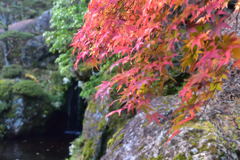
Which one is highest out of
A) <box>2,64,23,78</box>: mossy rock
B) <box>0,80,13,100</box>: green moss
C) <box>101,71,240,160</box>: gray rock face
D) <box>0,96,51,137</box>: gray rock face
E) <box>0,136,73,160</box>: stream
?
<box>101,71,240,160</box>: gray rock face

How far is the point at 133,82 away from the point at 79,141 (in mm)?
4604

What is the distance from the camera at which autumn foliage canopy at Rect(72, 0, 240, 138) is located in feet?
4.22

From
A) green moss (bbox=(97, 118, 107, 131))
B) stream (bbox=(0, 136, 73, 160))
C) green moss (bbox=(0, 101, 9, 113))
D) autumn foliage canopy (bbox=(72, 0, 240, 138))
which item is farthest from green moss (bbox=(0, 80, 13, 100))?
autumn foliage canopy (bbox=(72, 0, 240, 138))

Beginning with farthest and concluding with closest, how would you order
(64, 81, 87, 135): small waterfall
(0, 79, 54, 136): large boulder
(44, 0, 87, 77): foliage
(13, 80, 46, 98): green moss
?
(64, 81, 87, 135): small waterfall
(13, 80, 46, 98): green moss
(0, 79, 54, 136): large boulder
(44, 0, 87, 77): foliage

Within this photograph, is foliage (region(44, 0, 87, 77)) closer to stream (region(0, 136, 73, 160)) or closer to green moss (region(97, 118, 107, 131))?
green moss (region(97, 118, 107, 131))

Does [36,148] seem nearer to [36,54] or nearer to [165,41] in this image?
[36,54]

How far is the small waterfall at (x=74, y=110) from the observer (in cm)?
1216

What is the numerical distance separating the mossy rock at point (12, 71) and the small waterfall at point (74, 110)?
332 centimetres

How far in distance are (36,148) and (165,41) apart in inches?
348

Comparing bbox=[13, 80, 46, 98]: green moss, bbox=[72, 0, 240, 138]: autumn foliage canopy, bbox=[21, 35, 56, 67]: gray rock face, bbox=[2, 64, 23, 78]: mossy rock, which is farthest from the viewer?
bbox=[21, 35, 56, 67]: gray rock face

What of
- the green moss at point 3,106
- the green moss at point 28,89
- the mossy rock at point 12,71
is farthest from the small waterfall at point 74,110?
the mossy rock at point 12,71

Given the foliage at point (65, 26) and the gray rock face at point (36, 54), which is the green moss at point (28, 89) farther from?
the foliage at point (65, 26)

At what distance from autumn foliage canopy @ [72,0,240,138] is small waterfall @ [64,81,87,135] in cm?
1016

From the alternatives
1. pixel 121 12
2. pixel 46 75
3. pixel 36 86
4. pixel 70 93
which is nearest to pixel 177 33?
pixel 121 12
